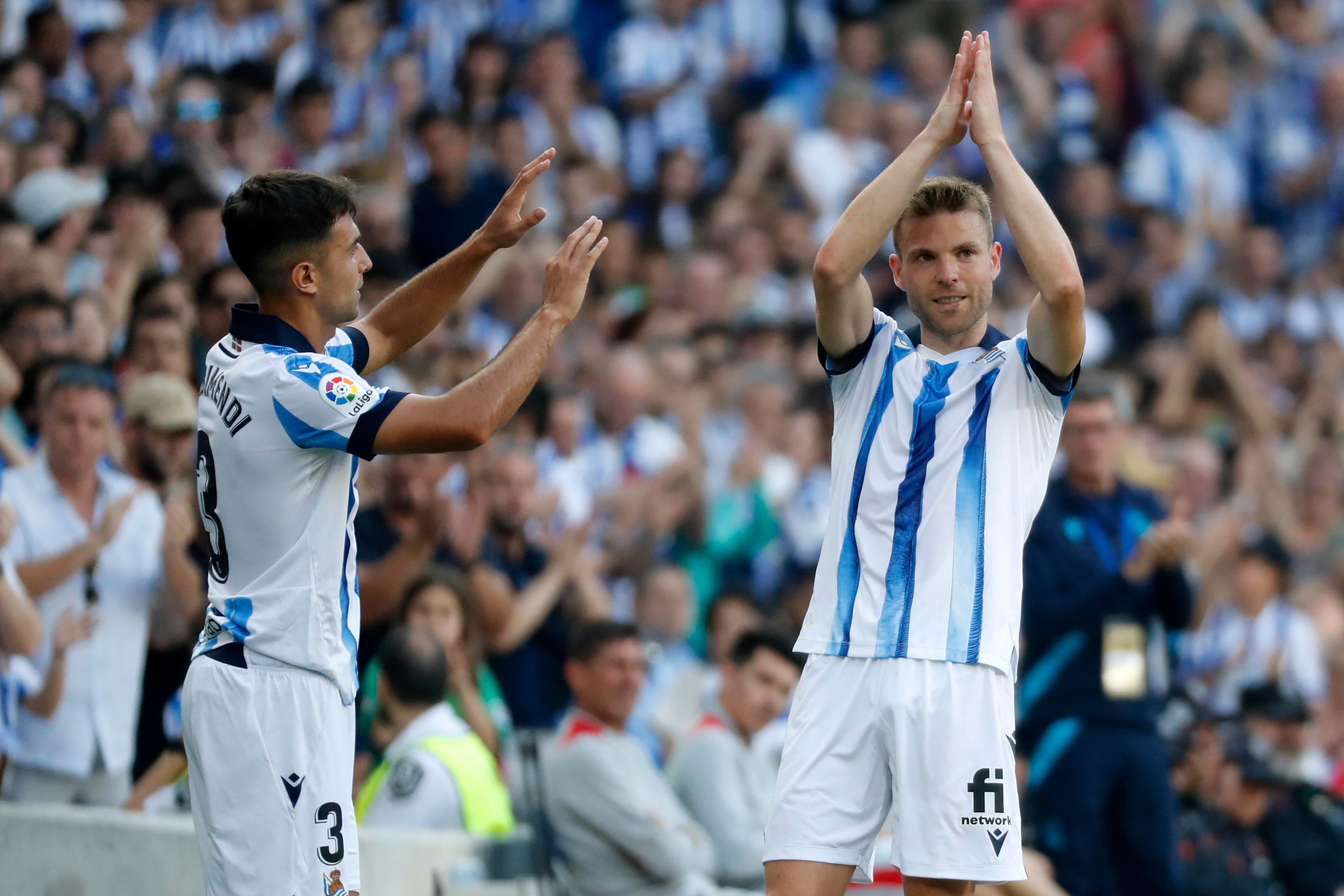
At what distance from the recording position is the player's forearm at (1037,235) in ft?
15.4

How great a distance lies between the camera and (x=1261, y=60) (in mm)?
16922

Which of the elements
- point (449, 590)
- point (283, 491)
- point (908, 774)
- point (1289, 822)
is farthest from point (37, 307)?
point (1289, 822)

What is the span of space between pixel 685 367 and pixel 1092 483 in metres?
4.08

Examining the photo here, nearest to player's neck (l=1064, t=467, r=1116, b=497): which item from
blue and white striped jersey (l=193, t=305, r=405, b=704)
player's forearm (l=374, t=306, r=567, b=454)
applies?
player's forearm (l=374, t=306, r=567, b=454)

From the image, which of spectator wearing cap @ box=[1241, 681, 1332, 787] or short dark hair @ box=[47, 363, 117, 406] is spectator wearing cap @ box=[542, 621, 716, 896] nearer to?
short dark hair @ box=[47, 363, 117, 406]

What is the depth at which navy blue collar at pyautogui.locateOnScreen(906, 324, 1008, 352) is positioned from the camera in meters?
5.12

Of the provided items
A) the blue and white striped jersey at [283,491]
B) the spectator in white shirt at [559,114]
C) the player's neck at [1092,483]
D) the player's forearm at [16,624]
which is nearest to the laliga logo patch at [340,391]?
the blue and white striped jersey at [283,491]

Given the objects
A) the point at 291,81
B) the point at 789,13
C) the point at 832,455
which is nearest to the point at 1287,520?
the point at 789,13

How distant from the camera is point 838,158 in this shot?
48.0ft

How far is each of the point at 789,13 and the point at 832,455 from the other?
12281mm

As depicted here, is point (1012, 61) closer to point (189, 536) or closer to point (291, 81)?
point (291, 81)

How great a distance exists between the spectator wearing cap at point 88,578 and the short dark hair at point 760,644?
8.54 feet

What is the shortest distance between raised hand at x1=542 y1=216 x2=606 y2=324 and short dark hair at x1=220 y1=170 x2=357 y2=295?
24.3 inches

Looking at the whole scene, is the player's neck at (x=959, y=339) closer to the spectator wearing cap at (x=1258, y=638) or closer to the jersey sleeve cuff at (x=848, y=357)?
the jersey sleeve cuff at (x=848, y=357)
